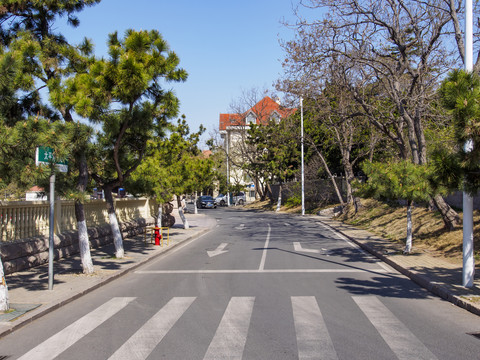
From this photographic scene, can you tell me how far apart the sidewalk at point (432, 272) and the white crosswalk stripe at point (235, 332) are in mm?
1414

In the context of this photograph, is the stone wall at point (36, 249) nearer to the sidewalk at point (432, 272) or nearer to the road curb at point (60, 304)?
the road curb at point (60, 304)

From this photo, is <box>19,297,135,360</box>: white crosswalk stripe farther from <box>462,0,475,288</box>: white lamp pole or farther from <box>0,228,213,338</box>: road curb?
<box>462,0,475,288</box>: white lamp pole

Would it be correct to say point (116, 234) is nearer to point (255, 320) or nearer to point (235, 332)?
point (255, 320)

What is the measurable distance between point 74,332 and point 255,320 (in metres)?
2.69

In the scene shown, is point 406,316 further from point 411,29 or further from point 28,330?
point 411,29

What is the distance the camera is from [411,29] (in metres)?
15.9

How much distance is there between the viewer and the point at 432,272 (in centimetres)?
1048

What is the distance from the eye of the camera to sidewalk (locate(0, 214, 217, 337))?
7.17 meters

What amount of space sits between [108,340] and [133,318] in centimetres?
116

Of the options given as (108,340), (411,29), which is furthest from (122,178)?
(411,29)

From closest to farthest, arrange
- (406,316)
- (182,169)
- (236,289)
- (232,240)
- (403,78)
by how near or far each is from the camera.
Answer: (406,316)
(236,289)
(403,78)
(232,240)
(182,169)

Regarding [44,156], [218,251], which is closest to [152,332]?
[44,156]

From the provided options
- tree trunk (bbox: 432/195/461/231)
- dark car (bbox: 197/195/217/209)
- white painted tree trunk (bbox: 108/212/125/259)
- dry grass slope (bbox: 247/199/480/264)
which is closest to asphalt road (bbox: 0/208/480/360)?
white painted tree trunk (bbox: 108/212/125/259)

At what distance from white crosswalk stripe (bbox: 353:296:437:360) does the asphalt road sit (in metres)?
0.01
